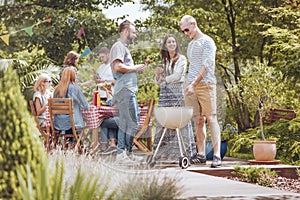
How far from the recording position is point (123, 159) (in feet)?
24.7

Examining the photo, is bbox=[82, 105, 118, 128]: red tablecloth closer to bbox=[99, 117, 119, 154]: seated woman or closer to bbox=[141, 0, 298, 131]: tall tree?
bbox=[99, 117, 119, 154]: seated woman

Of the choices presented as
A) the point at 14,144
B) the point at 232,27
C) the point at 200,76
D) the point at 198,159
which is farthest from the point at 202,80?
the point at 232,27

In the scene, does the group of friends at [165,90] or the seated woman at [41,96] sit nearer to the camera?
the group of friends at [165,90]

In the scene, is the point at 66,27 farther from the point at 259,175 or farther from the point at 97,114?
the point at 259,175

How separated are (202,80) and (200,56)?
0.29 meters

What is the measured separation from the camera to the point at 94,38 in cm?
1619

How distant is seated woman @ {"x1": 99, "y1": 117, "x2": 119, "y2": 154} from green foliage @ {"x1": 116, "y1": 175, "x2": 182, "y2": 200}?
398 cm

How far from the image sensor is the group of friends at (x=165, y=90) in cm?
756

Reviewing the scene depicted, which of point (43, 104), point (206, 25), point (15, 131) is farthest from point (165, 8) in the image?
point (15, 131)

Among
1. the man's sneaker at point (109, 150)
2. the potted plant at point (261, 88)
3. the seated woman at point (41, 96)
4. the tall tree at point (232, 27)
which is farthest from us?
the tall tree at point (232, 27)

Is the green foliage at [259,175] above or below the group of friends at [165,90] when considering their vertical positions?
below

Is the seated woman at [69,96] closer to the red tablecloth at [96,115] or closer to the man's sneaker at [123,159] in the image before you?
the red tablecloth at [96,115]

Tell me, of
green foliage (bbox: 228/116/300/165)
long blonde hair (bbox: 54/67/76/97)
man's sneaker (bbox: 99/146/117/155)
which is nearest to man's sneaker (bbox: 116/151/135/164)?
man's sneaker (bbox: 99/146/117/155)

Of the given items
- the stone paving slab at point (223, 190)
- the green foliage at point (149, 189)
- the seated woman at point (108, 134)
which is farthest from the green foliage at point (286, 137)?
the green foliage at point (149, 189)
